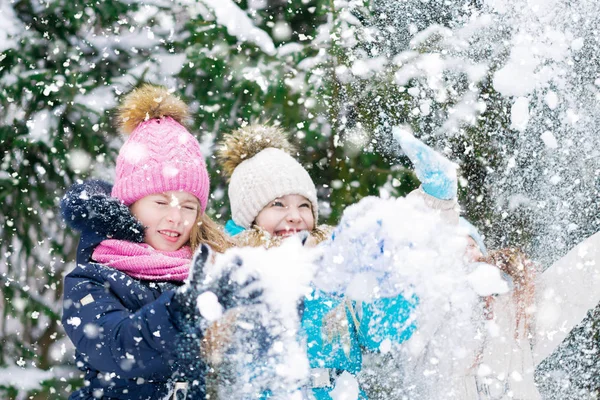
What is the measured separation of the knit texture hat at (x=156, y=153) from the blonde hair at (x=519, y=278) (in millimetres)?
1493

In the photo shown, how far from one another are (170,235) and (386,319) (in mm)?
844

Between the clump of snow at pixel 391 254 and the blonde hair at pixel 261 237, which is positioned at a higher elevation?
the clump of snow at pixel 391 254

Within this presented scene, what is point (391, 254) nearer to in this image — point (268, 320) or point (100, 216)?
point (268, 320)

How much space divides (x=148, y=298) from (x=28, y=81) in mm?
2770

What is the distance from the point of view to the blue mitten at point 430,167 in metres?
2.36

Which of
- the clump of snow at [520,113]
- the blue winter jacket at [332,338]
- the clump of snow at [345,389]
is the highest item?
the blue winter jacket at [332,338]

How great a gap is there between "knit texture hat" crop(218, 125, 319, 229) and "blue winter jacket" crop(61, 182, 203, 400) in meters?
0.61

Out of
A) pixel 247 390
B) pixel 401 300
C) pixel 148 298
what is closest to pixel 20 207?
pixel 148 298

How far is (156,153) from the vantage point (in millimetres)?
2418

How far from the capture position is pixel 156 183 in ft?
7.67

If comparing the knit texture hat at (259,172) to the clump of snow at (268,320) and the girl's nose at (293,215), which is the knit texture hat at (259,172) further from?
the clump of snow at (268,320)

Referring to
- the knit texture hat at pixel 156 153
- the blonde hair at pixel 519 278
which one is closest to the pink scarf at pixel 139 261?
the knit texture hat at pixel 156 153

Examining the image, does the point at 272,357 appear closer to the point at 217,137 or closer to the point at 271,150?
the point at 271,150

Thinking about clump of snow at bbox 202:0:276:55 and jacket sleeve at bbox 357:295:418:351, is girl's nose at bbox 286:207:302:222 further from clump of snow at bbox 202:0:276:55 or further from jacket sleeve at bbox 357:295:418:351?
clump of snow at bbox 202:0:276:55
